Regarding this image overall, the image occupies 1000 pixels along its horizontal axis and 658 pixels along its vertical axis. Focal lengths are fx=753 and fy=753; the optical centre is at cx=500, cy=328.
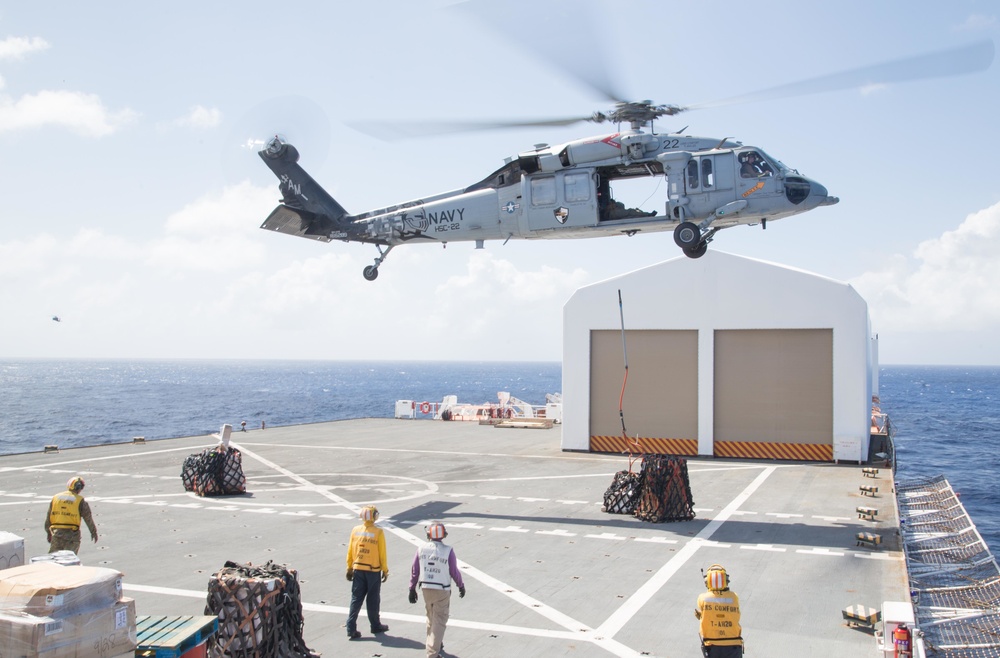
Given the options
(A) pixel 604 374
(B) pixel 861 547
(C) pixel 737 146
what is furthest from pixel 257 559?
(A) pixel 604 374

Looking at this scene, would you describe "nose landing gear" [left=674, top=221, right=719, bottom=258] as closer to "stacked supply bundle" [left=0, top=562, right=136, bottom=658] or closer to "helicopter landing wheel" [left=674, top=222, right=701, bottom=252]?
"helicopter landing wheel" [left=674, top=222, right=701, bottom=252]

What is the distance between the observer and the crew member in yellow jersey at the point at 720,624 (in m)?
7.63

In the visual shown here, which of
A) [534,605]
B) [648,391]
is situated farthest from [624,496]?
[648,391]

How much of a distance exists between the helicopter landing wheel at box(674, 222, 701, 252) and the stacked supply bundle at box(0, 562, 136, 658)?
14618 millimetres

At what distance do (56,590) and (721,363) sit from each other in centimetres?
2638

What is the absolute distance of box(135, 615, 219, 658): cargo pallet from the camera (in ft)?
22.0

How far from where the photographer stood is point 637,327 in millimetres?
30453

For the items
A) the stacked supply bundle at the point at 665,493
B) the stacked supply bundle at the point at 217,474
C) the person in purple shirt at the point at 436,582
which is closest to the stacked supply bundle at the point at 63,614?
the person in purple shirt at the point at 436,582

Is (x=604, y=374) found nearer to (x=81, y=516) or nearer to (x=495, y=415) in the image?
(x=495, y=415)

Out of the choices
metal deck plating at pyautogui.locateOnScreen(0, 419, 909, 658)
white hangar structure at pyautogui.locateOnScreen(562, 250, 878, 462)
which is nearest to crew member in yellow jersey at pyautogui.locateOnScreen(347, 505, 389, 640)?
metal deck plating at pyautogui.locateOnScreen(0, 419, 909, 658)

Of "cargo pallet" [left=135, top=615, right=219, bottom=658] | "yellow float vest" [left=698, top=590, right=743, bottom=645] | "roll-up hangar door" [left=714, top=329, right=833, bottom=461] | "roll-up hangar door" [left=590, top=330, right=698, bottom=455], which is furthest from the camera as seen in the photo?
"roll-up hangar door" [left=590, top=330, right=698, bottom=455]

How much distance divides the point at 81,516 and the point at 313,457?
16.4 meters

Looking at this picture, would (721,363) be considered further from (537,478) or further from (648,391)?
(537,478)

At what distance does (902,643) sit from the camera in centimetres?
816
